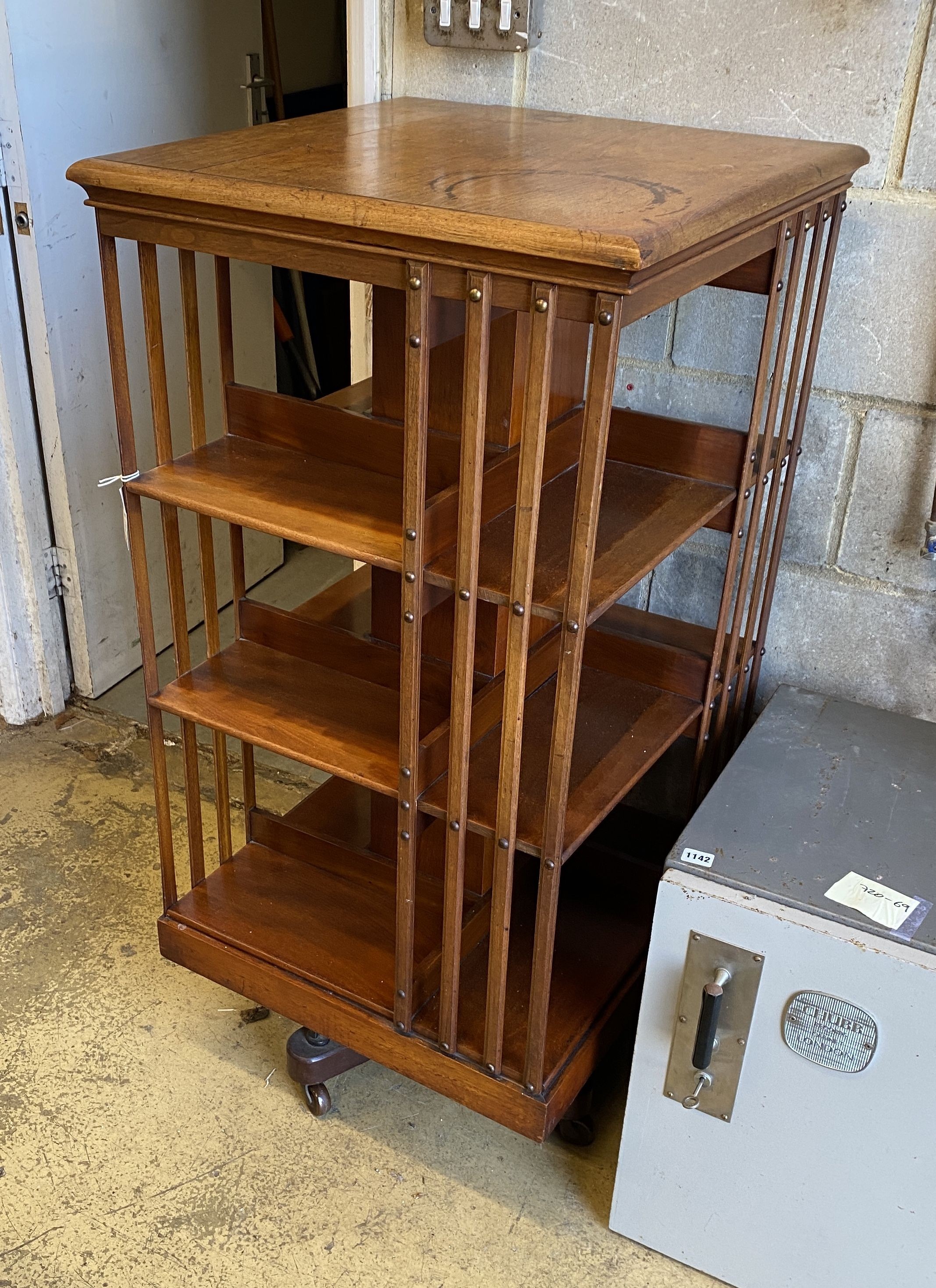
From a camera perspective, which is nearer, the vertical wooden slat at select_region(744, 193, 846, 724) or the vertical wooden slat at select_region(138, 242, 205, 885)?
the vertical wooden slat at select_region(138, 242, 205, 885)

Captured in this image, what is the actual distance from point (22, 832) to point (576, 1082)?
1323mm

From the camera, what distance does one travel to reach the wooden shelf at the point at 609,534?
1.29 meters

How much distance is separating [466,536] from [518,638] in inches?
4.8

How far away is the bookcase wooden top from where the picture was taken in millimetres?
1094

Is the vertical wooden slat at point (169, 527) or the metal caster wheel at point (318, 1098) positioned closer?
the vertical wooden slat at point (169, 527)

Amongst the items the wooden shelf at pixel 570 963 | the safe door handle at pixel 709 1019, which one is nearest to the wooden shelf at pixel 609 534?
the safe door handle at pixel 709 1019

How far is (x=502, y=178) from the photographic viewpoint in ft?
4.16

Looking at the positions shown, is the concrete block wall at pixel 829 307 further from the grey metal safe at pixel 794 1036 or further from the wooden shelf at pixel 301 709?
the wooden shelf at pixel 301 709

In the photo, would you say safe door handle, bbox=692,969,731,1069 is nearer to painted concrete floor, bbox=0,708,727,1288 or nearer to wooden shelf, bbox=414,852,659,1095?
wooden shelf, bbox=414,852,659,1095

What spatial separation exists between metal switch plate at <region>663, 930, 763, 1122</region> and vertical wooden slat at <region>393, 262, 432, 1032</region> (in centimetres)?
35

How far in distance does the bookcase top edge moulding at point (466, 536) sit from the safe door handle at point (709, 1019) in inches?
7.5

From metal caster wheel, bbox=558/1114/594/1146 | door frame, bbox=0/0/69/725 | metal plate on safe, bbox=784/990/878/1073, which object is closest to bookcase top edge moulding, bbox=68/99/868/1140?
metal caster wheel, bbox=558/1114/594/1146

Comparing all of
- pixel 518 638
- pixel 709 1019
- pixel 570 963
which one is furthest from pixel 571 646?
pixel 570 963

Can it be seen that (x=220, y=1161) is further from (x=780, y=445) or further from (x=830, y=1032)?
(x=780, y=445)
